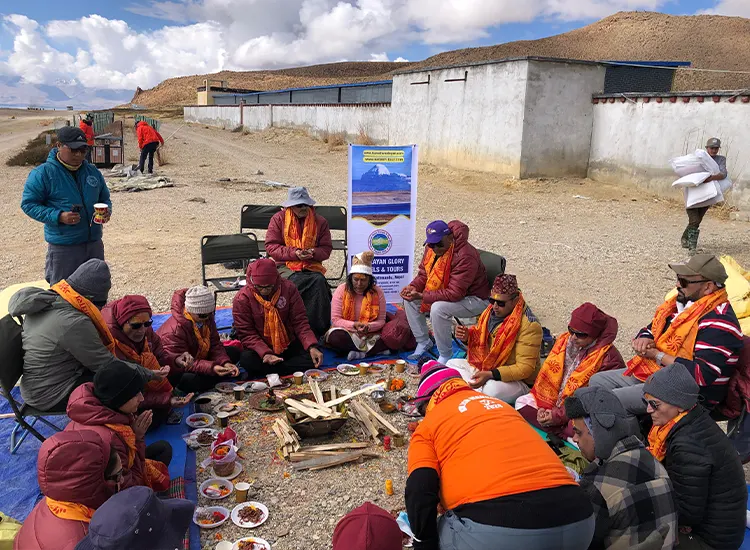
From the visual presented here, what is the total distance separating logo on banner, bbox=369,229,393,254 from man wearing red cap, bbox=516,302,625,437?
293 centimetres

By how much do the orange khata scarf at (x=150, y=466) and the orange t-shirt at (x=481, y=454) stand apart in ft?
4.87

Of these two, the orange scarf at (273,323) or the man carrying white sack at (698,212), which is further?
the man carrying white sack at (698,212)

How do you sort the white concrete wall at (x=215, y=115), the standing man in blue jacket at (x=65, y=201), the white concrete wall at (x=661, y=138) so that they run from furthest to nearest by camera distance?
1. the white concrete wall at (x=215, y=115)
2. the white concrete wall at (x=661, y=138)
3. the standing man in blue jacket at (x=65, y=201)

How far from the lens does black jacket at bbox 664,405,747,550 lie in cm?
260

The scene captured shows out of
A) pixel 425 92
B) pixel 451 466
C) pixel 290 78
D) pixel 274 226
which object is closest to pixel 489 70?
pixel 425 92

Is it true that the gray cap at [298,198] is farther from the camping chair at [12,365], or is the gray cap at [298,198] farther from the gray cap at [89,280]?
the camping chair at [12,365]

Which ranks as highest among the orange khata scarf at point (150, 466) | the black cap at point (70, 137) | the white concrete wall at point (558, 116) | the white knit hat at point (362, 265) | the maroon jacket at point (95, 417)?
the white concrete wall at point (558, 116)

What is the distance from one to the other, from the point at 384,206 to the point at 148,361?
3.46 meters

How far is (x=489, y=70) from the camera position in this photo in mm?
16391

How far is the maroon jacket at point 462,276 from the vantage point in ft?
17.9

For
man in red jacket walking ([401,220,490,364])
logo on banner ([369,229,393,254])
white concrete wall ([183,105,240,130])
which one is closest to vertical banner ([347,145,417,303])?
logo on banner ([369,229,393,254])

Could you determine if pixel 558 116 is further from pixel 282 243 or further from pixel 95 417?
pixel 95 417

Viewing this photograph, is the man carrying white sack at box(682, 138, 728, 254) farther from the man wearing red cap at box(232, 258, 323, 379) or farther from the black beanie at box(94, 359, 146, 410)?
the black beanie at box(94, 359, 146, 410)


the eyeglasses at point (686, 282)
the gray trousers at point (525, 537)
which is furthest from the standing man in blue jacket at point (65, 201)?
the eyeglasses at point (686, 282)
